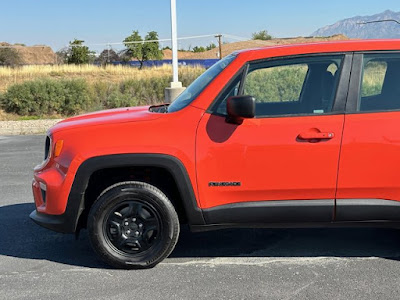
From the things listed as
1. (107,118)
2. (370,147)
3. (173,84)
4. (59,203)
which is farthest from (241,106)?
(173,84)

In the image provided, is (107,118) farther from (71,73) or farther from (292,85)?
(71,73)

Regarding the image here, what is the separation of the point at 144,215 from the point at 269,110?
4.62ft

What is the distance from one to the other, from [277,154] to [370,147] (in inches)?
29.8

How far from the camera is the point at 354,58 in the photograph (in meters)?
4.05

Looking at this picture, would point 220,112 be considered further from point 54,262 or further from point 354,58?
point 54,262

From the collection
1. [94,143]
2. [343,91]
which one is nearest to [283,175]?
[343,91]

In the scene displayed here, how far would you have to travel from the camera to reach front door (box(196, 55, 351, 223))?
12.8 ft

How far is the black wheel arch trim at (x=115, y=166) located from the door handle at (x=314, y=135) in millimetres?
1007

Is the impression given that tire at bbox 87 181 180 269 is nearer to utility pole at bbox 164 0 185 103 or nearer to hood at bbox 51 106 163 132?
hood at bbox 51 106 163 132

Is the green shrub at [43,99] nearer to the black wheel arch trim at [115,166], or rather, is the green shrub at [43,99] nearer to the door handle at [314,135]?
the black wheel arch trim at [115,166]

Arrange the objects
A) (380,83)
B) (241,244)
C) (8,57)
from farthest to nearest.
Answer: (8,57)
(241,244)
(380,83)

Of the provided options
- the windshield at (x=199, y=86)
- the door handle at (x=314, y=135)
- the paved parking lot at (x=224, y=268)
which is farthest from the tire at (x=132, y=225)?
the door handle at (x=314, y=135)

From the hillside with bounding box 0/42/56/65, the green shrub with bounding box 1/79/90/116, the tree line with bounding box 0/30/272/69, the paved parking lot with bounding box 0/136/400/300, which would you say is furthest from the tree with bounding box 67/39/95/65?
the paved parking lot with bounding box 0/136/400/300

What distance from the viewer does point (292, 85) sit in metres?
4.21
